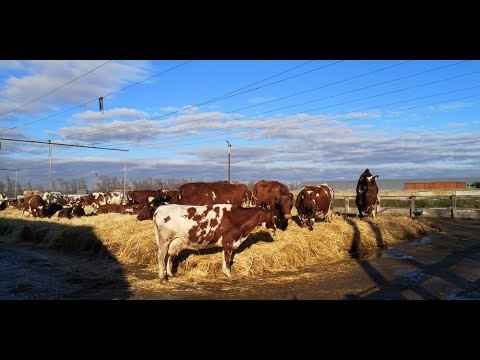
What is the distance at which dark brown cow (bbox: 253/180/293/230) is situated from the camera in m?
14.1

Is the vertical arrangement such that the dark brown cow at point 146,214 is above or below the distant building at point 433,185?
below

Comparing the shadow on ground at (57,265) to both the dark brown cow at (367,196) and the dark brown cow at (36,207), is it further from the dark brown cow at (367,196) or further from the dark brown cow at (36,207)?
the dark brown cow at (367,196)

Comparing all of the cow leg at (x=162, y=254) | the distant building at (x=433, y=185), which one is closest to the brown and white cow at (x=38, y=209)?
the cow leg at (x=162, y=254)

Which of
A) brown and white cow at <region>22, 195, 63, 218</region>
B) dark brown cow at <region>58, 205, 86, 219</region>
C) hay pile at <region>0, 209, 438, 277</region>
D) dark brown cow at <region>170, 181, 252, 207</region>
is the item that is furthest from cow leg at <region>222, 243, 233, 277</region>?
brown and white cow at <region>22, 195, 63, 218</region>

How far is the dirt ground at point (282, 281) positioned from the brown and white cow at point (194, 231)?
0.67m

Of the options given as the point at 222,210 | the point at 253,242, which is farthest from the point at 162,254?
the point at 253,242

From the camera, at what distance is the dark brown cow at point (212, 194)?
568 inches

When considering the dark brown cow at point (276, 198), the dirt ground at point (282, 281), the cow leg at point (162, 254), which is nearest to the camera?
the dirt ground at point (282, 281)

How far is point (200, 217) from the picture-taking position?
9.89 metres

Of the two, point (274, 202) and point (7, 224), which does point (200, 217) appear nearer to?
point (274, 202)

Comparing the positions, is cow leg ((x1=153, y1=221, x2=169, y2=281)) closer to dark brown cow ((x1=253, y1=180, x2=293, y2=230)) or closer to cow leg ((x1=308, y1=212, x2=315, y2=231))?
dark brown cow ((x1=253, y1=180, x2=293, y2=230))

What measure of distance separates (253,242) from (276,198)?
11.1 ft
